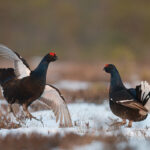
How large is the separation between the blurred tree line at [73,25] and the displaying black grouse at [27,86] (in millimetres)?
30715

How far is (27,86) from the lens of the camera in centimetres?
541

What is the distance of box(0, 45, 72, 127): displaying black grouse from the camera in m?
5.42

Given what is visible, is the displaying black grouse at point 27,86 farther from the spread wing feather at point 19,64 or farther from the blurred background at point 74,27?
the blurred background at point 74,27

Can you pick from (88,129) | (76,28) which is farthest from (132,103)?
(76,28)

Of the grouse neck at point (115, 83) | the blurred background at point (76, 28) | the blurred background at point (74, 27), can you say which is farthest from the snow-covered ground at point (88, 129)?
the blurred background at point (74, 27)

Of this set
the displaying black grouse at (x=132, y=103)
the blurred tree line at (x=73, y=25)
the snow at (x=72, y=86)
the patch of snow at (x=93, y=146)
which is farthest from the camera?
the blurred tree line at (x=73, y=25)

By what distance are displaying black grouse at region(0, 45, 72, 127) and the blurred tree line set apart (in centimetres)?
3072

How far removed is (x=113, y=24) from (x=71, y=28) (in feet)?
20.3

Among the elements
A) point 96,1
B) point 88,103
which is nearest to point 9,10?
point 96,1

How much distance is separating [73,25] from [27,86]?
2145 inches

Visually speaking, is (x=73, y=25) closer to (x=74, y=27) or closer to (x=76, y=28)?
(x=74, y=27)

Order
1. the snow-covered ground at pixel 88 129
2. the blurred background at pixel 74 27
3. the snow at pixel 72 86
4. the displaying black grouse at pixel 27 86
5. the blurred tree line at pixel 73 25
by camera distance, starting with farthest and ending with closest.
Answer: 1. the blurred tree line at pixel 73 25
2. the blurred background at pixel 74 27
3. the snow at pixel 72 86
4. the displaying black grouse at pixel 27 86
5. the snow-covered ground at pixel 88 129

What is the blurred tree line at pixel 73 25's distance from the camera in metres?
45.8

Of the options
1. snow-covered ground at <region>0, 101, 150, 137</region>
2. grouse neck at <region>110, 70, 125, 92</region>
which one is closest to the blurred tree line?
snow-covered ground at <region>0, 101, 150, 137</region>
